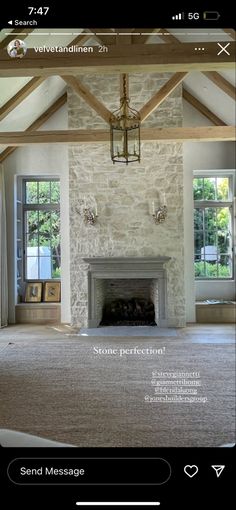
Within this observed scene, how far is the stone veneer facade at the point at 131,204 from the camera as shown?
4.68 metres

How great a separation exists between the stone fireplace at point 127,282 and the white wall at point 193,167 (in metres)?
0.36

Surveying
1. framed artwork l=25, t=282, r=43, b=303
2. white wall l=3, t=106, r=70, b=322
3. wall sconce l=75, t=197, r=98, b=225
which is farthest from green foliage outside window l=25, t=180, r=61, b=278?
wall sconce l=75, t=197, r=98, b=225

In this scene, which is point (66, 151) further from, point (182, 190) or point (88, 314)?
point (88, 314)

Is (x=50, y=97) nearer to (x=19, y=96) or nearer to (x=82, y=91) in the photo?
(x=82, y=91)

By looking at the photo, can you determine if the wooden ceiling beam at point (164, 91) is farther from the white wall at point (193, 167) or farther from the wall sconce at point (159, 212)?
the wall sconce at point (159, 212)

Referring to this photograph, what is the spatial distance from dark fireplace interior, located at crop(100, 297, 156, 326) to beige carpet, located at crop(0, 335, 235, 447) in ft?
5.50

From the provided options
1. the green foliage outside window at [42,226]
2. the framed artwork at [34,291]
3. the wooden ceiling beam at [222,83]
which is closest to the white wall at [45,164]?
the framed artwork at [34,291]

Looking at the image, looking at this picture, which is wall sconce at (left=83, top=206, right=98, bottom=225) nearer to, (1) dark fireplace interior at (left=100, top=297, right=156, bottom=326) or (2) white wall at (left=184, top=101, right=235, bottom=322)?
(1) dark fireplace interior at (left=100, top=297, right=156, bottom=326)
